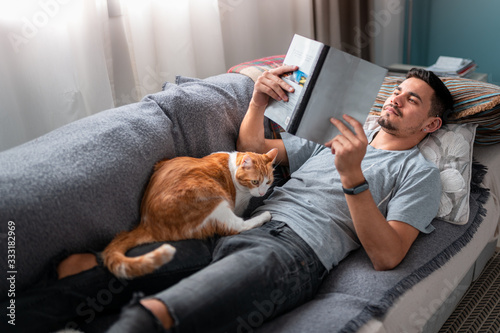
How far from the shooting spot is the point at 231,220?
1299mm

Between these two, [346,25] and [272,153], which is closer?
[272,153]

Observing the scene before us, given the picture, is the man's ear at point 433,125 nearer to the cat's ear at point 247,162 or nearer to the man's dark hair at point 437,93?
the man's dark hair at point 437,93

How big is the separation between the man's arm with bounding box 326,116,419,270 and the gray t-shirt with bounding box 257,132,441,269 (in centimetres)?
9

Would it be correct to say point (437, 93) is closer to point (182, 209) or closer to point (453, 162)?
point (453, 162)

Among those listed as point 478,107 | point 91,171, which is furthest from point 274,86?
point 478,107

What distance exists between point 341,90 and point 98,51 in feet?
3.26

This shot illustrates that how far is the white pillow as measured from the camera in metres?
1.45

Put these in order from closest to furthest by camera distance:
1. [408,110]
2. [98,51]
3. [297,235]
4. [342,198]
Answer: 1. [297,235]
2. [342,198]
3. [408,110]
4. [98,51]

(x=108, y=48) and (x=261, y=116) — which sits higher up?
(x=108, y=48)

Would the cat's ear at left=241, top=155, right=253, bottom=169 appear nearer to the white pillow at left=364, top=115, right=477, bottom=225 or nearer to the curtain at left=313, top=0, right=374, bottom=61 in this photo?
the white pillow at left=364, top=115, right=477, bottom=225

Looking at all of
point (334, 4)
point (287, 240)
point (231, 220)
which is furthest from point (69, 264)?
point (334, 4)

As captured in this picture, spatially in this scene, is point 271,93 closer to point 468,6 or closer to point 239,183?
point 239,183

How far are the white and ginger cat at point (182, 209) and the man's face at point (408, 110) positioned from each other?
18.6 inches

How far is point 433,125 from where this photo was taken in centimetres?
157
